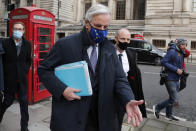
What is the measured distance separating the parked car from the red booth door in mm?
10903

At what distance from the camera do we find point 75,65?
1752mm

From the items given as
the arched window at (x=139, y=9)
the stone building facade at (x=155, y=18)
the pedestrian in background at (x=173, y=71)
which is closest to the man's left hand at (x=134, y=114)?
the pedestrian in background at (x=173, y=71)

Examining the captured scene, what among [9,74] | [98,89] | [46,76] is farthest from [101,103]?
[9,74]

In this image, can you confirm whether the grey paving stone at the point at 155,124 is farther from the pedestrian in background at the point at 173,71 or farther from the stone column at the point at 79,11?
the stone column at the point at 79,11

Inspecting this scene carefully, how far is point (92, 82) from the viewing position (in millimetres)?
1847

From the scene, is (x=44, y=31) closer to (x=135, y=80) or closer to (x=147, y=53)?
(x=135, y=80)

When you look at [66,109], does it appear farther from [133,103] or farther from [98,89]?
[133,103]

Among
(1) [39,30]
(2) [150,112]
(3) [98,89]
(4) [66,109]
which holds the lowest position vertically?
(2) [150,112]

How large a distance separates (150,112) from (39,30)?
323cm

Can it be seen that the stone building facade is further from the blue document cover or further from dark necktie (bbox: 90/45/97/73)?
the blue document cover

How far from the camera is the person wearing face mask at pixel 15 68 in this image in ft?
11.3

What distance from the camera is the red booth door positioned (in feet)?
15.8

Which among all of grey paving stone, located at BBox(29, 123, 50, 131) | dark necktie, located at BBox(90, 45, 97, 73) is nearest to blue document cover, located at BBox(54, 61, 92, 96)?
dark necktie, located at BBox(90, 45, 97, 73)

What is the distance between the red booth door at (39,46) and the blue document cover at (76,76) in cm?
319
